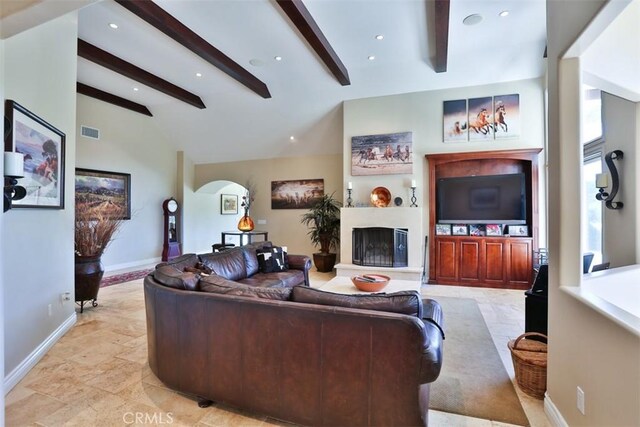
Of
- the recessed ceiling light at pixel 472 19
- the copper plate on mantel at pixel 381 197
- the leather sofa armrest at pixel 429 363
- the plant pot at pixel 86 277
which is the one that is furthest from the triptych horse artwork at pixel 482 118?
the plant pot at pixel 86 277

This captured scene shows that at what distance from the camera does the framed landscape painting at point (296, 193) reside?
24.4 ft

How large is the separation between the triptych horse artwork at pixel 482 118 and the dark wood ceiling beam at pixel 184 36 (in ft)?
12.3

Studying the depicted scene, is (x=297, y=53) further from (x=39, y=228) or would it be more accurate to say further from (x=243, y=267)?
(x=39, y=228)

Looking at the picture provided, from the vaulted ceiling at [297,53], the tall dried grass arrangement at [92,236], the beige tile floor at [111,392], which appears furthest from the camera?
the tall dried grass arrangement at [92,236]

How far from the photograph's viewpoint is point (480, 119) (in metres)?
5.32

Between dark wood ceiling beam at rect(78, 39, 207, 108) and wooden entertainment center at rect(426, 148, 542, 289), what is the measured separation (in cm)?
512

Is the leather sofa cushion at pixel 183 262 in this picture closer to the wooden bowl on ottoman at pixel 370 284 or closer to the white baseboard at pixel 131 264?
the wooden bowl on ottoman at pixel 370 284

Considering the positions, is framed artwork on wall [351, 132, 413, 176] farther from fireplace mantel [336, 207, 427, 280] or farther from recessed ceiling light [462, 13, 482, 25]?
recessed ceiling light [462, 13, 482, 25]

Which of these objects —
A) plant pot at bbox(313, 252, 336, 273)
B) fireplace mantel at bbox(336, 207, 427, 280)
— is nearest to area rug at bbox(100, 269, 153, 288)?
plant pot at bbox(313, 252, 336, 273)

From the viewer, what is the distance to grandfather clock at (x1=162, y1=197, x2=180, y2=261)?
7.66 meters

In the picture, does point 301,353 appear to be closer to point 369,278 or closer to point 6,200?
point 369,278

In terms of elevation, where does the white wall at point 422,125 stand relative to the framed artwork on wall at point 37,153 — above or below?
above

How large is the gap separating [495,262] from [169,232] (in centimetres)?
748

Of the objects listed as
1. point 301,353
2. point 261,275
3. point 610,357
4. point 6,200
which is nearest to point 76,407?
point 6,200
